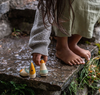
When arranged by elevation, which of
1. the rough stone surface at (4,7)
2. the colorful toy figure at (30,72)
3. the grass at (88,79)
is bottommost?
the grass at (88,79)

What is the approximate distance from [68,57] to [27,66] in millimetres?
427

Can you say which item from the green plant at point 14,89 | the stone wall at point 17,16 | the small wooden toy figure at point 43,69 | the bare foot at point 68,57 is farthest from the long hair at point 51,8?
the stone wall at point 17,16

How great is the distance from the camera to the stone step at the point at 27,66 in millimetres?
1094

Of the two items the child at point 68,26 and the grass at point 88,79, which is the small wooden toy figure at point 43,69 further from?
the grass at point 88,79

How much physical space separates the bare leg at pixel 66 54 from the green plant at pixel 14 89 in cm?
48

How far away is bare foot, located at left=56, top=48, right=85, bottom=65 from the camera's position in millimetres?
1368

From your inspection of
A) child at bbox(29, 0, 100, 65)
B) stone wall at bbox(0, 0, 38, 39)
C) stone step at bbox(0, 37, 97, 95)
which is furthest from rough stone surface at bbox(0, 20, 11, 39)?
child at bbox(29, 0, 100, 65)

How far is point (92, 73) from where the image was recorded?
160 cm

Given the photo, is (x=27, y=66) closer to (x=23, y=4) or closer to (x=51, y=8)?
(x=51, y=8)

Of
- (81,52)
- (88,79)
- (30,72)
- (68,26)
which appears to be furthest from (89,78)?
(30,72)

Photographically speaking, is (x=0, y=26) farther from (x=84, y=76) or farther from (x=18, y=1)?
(x=84, y=76)

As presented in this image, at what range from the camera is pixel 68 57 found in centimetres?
139

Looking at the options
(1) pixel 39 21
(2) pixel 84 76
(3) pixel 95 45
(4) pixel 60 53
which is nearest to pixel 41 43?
(1) pixel 39 21

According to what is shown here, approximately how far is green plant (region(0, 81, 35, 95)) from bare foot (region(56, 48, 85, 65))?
0.48 m
